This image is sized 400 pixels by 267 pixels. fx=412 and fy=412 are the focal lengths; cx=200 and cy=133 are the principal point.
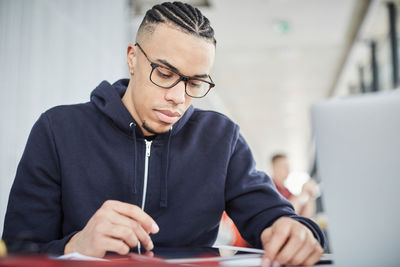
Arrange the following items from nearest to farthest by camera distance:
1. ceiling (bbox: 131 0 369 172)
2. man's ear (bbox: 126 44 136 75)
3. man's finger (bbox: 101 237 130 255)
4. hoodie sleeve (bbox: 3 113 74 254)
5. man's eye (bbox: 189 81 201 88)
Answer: man's finger (bbox: 101 237 130 255) → hoodie sleeve (bbox: 3 113 74 254) → man's eye (bbox: 189 81 201 88) → man's ear (bbox: 126 44 136 75) → ceiling (bbox: 131 0 369 172)

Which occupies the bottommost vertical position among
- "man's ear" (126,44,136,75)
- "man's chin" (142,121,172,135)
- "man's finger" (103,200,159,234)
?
"man's finger" (103,200,159,234)

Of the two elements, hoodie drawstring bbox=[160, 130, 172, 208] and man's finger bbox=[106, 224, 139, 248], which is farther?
hoodie drawstring bbox=[160, 130, 172, 208]

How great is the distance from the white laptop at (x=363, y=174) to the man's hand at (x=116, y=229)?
326mm

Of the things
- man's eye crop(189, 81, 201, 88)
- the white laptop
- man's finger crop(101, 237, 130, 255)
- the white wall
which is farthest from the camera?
the white wall

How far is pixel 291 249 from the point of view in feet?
2.38

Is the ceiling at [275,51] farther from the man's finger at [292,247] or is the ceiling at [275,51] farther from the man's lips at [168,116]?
the man's finger at [292,247]

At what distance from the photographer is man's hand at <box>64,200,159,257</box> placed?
2.33ft

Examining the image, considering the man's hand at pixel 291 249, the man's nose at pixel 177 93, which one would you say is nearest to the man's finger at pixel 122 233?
the man's hand at pixel 291 249

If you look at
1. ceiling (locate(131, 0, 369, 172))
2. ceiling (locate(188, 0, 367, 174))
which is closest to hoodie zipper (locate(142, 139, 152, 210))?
ceiling (locate(131, 0, 369, 172))

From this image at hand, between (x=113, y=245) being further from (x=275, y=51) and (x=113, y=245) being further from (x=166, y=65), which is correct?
(x=275, y=51)

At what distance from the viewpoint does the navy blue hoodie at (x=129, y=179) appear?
1048mm

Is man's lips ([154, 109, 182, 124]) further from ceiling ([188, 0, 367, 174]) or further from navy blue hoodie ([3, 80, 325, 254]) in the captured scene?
ceiling ([188, 0, 367, 174])

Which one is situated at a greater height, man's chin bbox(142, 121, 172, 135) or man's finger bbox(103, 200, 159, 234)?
man's chin bbox(142, 121, 172, 135)

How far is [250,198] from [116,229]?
499 millimetres
